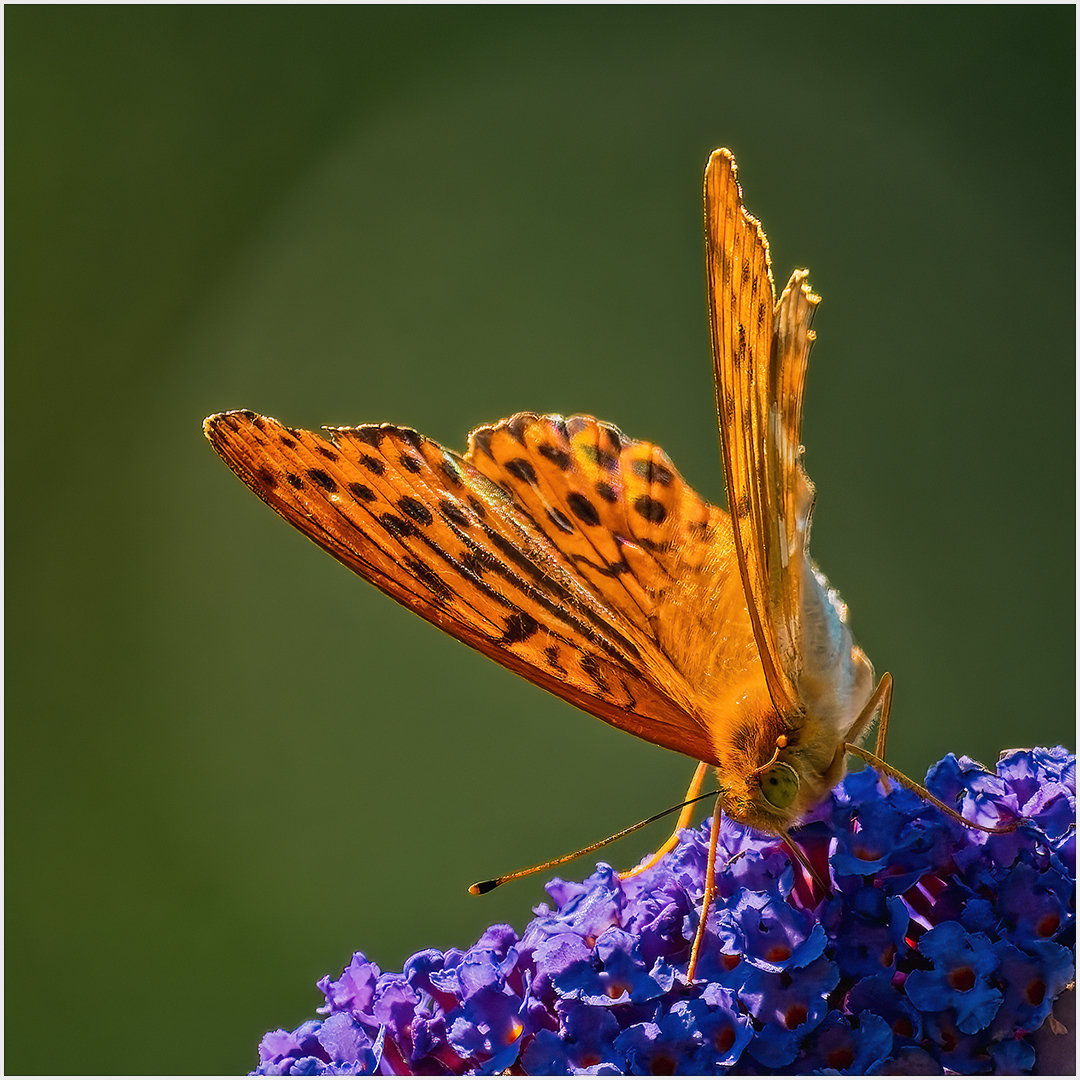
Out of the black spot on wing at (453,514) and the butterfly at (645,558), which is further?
the black spot on wing at (453,514)

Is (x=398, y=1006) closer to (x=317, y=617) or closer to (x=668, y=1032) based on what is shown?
(x=668, y=1032)

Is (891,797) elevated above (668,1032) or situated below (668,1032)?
above

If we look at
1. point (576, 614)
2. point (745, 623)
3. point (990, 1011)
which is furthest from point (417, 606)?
point (990, 1011)

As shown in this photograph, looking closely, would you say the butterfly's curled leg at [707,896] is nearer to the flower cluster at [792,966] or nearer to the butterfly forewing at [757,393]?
the flower cluster at [792,966]

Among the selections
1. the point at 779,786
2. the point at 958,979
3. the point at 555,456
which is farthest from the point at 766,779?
the point at 555,456

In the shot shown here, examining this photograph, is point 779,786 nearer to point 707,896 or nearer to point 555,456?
point 707,896

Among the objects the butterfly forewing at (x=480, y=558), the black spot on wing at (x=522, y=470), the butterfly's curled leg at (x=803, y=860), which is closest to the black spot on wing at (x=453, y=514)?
the butterfly forewing at (x=480, y=558)
